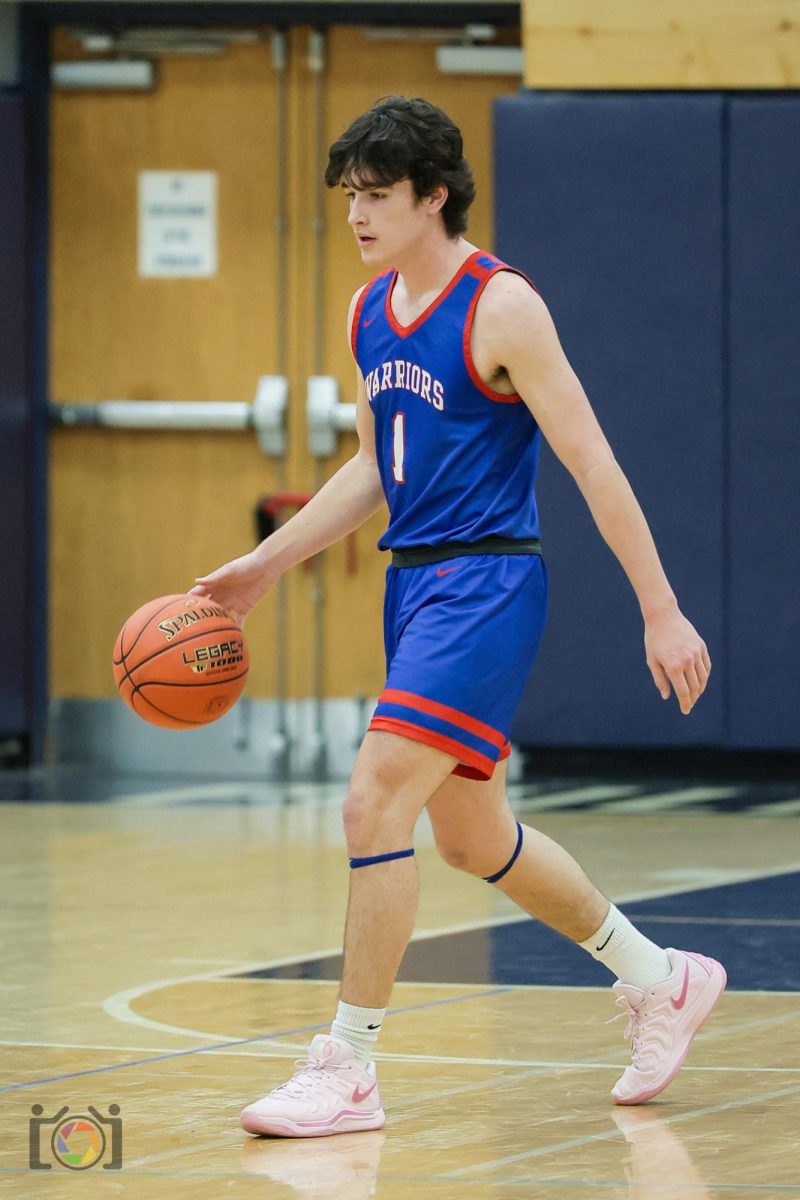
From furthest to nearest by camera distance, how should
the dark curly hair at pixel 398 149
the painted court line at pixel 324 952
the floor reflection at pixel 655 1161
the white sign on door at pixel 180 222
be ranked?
the white sign on door at pixel 180 222 < the painted court line at pixel 324 952 < the dark curly hair at pixel 398 149 < the floor reflection at pixel 655 1161

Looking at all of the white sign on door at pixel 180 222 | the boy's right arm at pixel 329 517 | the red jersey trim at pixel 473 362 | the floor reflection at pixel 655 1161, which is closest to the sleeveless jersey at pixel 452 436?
the red jersey trim at pixel 473 362

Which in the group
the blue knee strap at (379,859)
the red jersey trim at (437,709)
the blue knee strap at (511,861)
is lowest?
the blue knee strap at (511,861)

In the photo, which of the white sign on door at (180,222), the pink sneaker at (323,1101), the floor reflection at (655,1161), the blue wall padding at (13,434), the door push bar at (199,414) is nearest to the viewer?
the floor reflection at (655,1161)

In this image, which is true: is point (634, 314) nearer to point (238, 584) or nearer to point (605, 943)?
point (238, 584)

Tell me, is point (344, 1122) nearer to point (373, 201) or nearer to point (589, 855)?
point (373, 201)

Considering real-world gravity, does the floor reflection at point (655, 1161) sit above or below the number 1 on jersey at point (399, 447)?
below

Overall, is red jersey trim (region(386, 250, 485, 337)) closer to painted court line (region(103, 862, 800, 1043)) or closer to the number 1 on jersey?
the number 1 on jersey

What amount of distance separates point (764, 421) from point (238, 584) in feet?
16.8

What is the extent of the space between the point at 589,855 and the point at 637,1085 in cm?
342

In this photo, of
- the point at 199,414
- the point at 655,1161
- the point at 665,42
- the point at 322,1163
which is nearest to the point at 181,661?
the point at 322,1163

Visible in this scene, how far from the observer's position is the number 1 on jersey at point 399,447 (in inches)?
148

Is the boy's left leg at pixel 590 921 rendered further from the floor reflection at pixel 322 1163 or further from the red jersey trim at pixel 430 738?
the floor reflection at pixel 322 1163

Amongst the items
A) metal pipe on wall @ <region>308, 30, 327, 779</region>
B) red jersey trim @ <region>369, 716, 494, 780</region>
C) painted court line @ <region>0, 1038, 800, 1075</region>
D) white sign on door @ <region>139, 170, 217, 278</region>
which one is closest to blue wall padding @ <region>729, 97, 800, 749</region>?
metal pipe on wall @ <region>308, 30, 327, 779</region>

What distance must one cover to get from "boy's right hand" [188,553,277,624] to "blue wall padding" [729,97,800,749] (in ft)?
16.4
